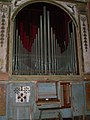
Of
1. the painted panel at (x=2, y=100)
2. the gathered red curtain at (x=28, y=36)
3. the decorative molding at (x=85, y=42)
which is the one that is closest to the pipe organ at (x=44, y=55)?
the gathered red curtain at (x=28, y=36)

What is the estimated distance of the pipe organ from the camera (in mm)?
5652

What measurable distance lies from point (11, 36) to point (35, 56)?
2.77ft

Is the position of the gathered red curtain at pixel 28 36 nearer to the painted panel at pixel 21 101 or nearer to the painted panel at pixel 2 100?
the painted panel at pixel 21 101

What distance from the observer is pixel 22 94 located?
5.48 m

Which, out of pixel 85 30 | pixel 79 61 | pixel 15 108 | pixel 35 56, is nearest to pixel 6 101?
pixel 15 108

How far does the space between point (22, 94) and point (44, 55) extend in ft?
3.99

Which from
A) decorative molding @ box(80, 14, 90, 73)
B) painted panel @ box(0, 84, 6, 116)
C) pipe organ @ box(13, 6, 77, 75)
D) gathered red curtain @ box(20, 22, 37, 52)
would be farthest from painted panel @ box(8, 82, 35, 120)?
decorative molding @ box(80, 14, 90, 73)

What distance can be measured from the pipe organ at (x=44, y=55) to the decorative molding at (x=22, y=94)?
0.40 m

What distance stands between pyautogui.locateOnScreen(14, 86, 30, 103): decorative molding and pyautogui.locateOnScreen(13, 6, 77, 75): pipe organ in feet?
1.31

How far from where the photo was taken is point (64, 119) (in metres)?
5.65

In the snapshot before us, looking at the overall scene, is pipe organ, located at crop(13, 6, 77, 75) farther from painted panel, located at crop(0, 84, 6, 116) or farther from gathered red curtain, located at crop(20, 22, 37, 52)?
painted panel, located at crop(0, 84, 6, 116)

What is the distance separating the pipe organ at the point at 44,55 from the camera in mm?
5652

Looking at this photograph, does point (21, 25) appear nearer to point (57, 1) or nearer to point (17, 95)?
point (57, 1)

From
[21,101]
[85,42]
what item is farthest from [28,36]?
[21,101]
